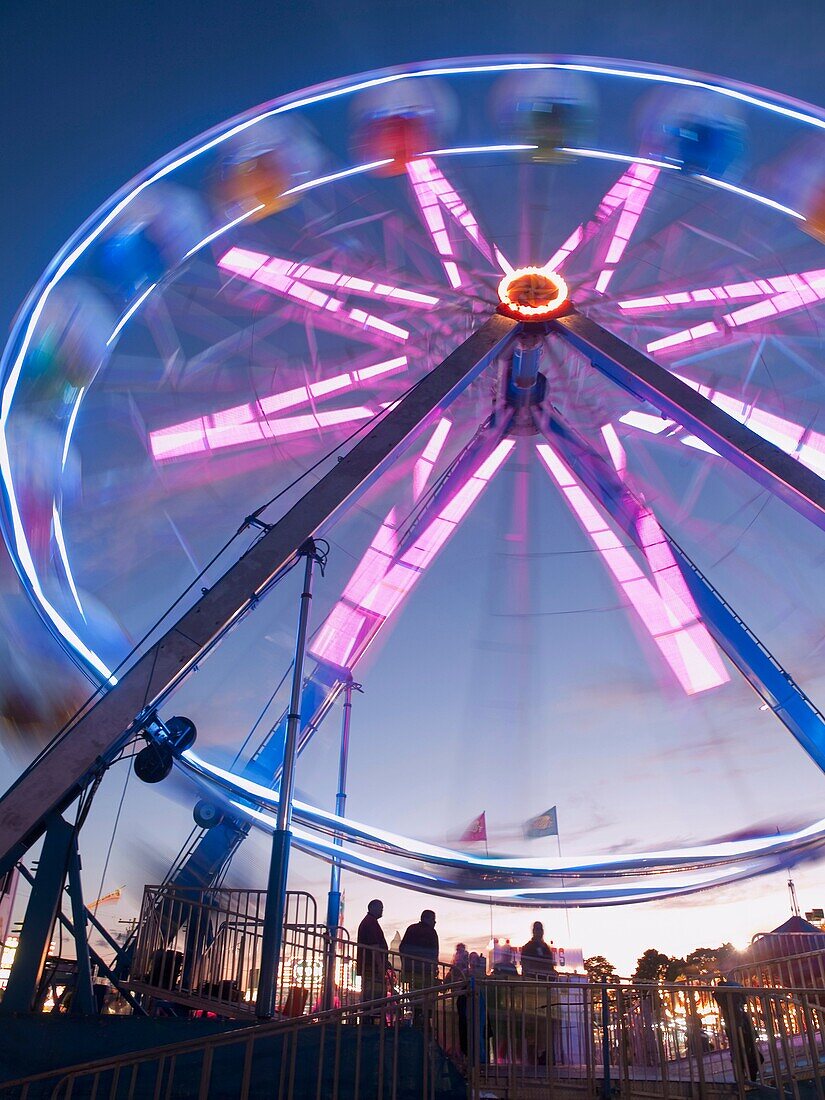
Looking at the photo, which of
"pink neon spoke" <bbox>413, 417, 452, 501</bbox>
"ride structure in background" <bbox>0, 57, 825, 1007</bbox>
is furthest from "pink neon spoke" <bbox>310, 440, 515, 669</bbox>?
"pink neon spoke" <bbox>413, 417, 452, 501</bbox>

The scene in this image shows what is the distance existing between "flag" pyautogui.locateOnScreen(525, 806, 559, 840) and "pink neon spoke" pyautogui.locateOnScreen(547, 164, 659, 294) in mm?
7990

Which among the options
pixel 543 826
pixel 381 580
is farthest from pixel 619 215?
pixel 543 826

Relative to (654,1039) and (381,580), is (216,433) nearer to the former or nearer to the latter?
(381,580)

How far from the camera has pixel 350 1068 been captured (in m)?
5.39

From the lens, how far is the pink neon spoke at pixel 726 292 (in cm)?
1038

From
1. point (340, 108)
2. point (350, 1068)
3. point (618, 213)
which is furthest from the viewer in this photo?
point (618, 213)

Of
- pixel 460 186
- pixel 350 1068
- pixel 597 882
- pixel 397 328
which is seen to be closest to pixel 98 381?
pixel 397 328

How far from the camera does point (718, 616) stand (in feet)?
34.4

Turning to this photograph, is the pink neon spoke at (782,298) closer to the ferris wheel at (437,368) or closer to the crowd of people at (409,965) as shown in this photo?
the ferris wheel at (437,368)

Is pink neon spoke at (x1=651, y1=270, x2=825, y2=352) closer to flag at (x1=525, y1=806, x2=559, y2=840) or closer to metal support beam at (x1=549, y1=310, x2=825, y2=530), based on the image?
metal support beam at (x1=549, y1=310, x2=825, y2=530)

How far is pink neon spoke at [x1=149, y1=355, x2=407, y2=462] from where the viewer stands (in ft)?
34.2

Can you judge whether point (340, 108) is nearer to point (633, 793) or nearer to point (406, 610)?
point (406, 610)

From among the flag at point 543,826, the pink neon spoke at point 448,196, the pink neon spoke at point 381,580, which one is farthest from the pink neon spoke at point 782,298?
the flag at point 543,826

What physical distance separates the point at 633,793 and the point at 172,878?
24.1 ft
